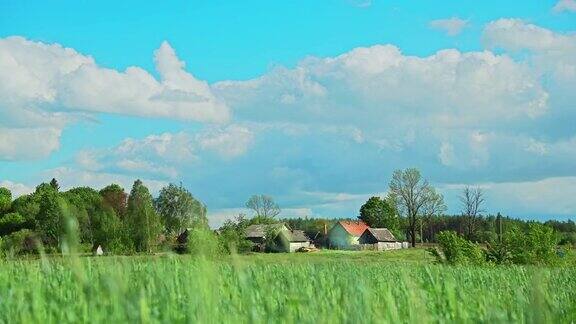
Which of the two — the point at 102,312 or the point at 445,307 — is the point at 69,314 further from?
the point at 445,307

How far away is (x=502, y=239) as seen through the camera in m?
36.0

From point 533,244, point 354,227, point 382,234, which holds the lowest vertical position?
point 533,244

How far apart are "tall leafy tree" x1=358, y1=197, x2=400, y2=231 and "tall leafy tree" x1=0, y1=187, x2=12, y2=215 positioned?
58.7 metres

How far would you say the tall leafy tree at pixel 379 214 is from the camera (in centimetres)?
12625

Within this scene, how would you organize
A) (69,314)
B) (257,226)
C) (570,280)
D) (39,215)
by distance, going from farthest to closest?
(257,226), (39,215), (570,280), (69,314)

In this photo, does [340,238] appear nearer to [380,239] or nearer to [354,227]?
[354,227]

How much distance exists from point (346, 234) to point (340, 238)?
179 cm

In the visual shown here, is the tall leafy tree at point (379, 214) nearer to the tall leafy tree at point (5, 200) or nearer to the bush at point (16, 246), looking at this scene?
the tall leafy tree at point (5, 200)

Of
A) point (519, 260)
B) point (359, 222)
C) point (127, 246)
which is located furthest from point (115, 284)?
point (359, 222)

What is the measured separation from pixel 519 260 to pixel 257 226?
79529 mm

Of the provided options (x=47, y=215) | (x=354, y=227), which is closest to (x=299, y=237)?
(x=354, y=227)

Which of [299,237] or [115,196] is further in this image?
[299,237]

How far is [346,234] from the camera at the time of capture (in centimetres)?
11962

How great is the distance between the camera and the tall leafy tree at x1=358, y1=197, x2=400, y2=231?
4970 inches
